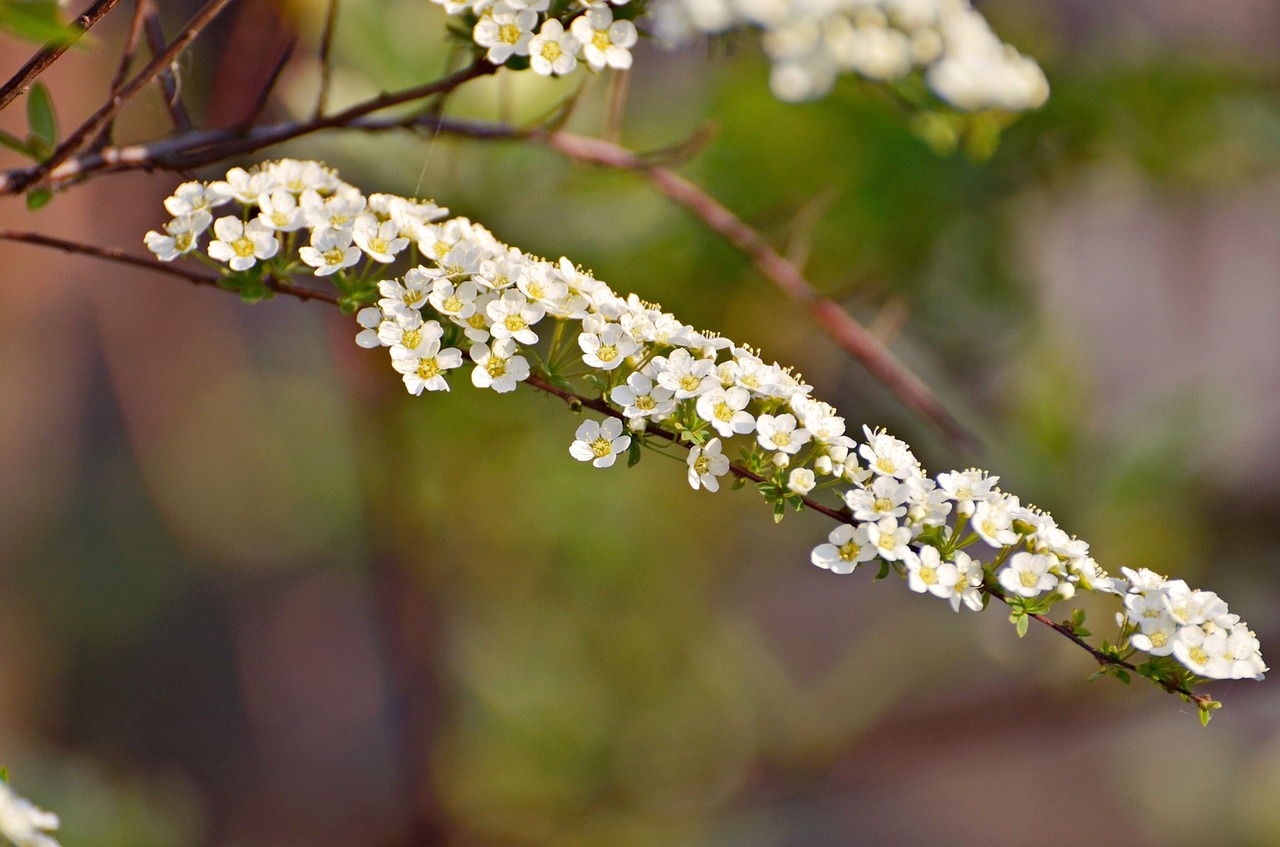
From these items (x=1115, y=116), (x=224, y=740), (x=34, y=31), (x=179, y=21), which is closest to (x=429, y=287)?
(x=34, y=31)

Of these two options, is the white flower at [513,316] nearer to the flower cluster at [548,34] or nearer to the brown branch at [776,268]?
the flower cluster at [548,34]

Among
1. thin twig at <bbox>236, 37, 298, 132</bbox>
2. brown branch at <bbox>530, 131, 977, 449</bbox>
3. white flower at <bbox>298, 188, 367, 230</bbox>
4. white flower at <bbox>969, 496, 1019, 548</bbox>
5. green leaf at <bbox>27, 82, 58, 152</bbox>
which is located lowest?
white flower at <bbox>969, 496, 1019, 548</bbox>

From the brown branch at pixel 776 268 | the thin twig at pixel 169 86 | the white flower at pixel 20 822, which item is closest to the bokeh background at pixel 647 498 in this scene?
the brown branch at pixel 776 268

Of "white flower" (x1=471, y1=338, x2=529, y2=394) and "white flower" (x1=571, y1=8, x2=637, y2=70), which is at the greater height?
"white flower" (x1=571, y1=8, x2=637, y2=70)

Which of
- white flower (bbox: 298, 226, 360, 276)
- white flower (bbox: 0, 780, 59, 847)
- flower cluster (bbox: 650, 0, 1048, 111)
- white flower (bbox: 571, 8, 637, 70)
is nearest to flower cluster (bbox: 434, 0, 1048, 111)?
flower cluster (bbox: 650, 0, 1048, 111)

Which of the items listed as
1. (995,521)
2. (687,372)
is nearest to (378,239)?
(687,372)

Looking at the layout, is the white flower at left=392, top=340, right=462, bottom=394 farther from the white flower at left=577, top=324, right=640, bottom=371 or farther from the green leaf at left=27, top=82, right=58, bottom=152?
Answer: the green leaf at left=27, top=82, right=58, bottom=152

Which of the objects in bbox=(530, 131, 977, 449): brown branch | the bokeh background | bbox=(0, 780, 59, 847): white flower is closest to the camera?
bbox=(0, 780, 59, 847): white flower
